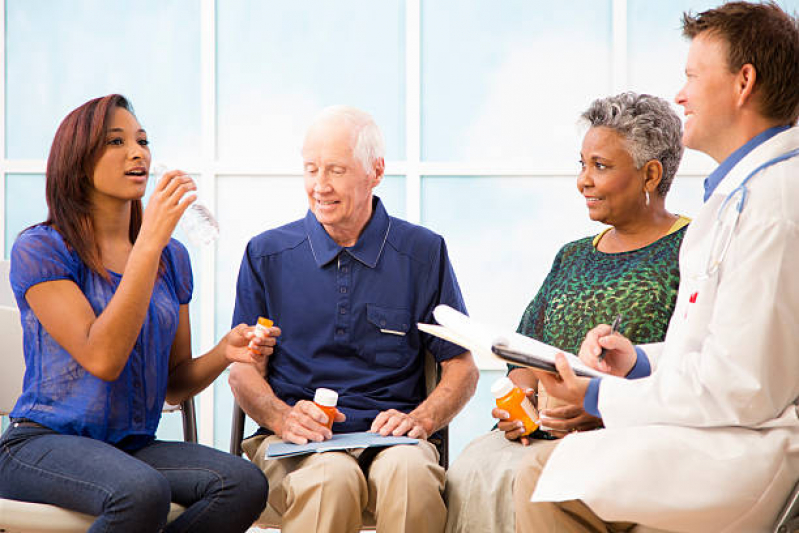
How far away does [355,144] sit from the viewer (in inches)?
105

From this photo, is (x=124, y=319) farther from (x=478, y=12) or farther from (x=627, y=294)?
(x=478, y=12)

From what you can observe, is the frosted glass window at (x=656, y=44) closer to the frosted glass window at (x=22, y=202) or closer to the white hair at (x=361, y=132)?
the white hair at (x=361, y=132)

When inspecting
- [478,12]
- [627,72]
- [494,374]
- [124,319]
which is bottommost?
[494,374]

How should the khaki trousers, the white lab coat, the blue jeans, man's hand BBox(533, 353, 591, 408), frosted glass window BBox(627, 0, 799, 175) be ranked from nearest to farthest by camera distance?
the white lab coat, man's hand BBox(533, 353, 591, 408), the khaki trousers, the blue jeans, frosted glass window BBox(627, 0, 799, 175)

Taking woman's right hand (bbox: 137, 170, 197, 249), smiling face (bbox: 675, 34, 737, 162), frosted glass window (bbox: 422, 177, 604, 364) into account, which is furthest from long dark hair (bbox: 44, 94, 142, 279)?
frosted glass window (bbox: 422, 177, 604, 364)

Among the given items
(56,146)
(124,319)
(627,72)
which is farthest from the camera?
(627,72)

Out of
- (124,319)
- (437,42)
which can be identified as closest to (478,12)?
(437,42)

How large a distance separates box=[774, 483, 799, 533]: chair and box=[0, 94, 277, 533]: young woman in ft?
3.89

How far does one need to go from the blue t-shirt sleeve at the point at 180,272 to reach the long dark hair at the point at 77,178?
25 cm

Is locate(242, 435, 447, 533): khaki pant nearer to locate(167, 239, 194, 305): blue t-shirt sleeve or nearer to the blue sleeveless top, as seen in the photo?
the blue sleeveless top

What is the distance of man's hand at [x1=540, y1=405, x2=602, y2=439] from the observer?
2.10 m

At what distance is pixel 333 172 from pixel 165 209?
0.60 m

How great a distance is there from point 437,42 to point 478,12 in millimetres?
233

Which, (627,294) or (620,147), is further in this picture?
(620,147)
